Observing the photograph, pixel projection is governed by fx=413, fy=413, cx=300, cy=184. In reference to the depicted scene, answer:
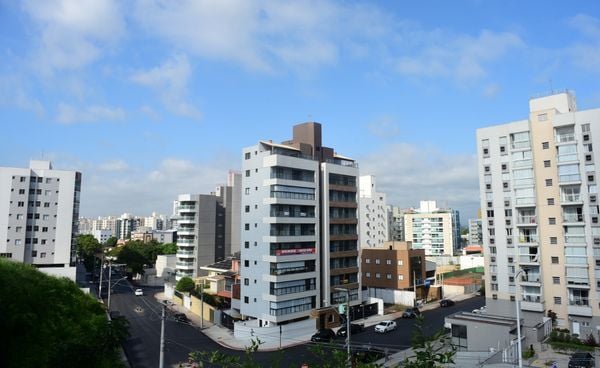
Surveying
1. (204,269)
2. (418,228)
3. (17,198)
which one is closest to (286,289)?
(204,269)

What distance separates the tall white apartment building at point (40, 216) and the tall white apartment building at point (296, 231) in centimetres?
4042

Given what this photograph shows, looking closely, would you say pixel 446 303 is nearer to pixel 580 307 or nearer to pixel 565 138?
pixel 580 307

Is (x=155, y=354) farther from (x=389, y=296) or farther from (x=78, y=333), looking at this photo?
(x=389, y=296)

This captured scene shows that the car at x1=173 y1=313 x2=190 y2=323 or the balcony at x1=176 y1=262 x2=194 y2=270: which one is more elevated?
the balcony at x1=176 y1=262 x2=194 y2=270

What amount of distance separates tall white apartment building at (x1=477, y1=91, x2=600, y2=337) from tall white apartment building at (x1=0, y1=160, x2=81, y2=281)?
68.4 m

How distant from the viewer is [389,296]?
239 ft

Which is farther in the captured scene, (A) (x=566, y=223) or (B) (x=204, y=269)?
(B) (x=204, y=269)

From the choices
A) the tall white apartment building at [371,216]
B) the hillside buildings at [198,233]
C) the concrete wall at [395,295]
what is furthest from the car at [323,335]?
the tall white apartment building at [371,216]

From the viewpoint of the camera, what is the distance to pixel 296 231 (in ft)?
176

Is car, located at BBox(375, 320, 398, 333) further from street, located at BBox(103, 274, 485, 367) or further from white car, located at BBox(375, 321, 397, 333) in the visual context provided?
street, located at BBox(103, 274, 485, 367)

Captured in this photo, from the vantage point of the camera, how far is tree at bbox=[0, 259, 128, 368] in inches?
975

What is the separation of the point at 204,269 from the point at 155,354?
142 feet

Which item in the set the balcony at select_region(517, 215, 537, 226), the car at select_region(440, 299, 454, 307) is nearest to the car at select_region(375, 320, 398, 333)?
the balcony at select_region(517, 215, 537, 226)

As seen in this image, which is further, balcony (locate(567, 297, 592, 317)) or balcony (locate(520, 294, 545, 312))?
balcony (locate(520, 294, 545, 312))
